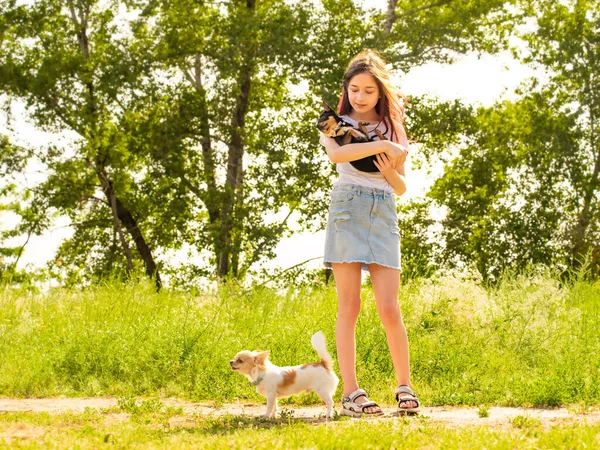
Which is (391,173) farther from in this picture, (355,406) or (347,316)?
(355,406)

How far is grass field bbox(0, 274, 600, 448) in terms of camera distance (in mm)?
4910

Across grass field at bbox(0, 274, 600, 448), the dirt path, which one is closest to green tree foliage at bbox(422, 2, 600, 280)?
grass field at bbox(0, 274, 600, 448)

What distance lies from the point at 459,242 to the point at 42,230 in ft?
40.7

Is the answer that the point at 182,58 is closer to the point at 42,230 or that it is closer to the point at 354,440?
the point at 42,230

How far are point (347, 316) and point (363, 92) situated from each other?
Answer: 157cm

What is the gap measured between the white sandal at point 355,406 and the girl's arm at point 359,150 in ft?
5.27

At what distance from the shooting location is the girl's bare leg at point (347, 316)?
5.62 m

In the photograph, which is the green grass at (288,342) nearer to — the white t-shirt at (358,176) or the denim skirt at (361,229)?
the denim skirt at (361,229)

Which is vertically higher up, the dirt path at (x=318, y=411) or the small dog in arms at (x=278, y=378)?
the small dog in arms at (x=278, y=378)

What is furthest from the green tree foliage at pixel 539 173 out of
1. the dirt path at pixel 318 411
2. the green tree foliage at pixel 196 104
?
the dirt path at pixel 318 411

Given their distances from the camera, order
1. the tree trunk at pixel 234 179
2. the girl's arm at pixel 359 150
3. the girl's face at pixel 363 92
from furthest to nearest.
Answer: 1. the tree trunk at pixel 234 179
2. the girl's face at pixel 363 92
3. the girl's arm at pixel 359 150

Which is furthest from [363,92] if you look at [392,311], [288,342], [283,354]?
[288,342]

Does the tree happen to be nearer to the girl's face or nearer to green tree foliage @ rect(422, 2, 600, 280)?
green tree foliage @ rect(422, 2, 600, 280)

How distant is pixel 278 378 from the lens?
5684 millimetres
